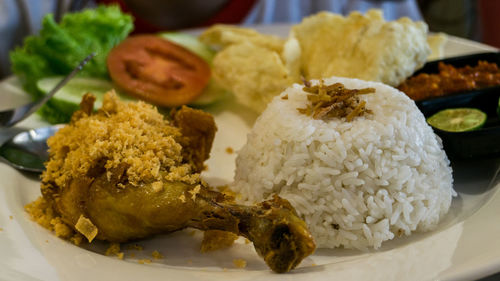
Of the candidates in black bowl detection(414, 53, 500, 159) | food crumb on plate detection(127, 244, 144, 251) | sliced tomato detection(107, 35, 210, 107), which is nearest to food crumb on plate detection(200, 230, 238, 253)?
food crumb on plate detection(127, 244, 144, 251)

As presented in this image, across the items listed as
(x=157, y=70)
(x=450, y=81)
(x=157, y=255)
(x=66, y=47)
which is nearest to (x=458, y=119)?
(x=450, y=81)

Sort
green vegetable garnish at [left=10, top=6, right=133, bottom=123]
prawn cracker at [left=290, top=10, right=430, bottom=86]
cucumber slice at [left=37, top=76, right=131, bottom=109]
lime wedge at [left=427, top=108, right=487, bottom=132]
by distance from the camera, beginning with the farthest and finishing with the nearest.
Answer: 1. green vegetable garnish at [left=10, top=6, right=133, bottom=123]
2. cucumber slice at [left=37, top=76, right=131, bottom=109]
3. prawn cracker at [left=290, top=10, right=430, bottom=86]
4. lime wedge at [left=427, top=108, right=487, bottom=132]

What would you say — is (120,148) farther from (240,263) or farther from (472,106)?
(472,106)

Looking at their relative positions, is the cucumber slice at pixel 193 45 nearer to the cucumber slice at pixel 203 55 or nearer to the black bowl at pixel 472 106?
the cucumber slice at pixel 203 55

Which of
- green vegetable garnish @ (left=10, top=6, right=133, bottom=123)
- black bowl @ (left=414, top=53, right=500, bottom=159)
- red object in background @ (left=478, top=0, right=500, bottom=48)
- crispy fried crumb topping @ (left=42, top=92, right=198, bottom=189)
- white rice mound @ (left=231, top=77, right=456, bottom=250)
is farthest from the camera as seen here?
red object in background @ (left=478, top=0, right=500, bottom=48)

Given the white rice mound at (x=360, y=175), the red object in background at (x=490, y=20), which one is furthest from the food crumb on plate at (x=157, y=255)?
the red object in background at (x=490, y=20)

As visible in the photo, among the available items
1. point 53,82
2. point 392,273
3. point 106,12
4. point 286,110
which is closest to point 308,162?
point 286,110

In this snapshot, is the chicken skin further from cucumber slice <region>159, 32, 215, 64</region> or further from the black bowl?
cucumber slice <region>159, 32, 215, 64</region>

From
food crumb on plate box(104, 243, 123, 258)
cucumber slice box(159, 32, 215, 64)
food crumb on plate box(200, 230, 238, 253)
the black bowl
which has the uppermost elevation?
the black bowl
